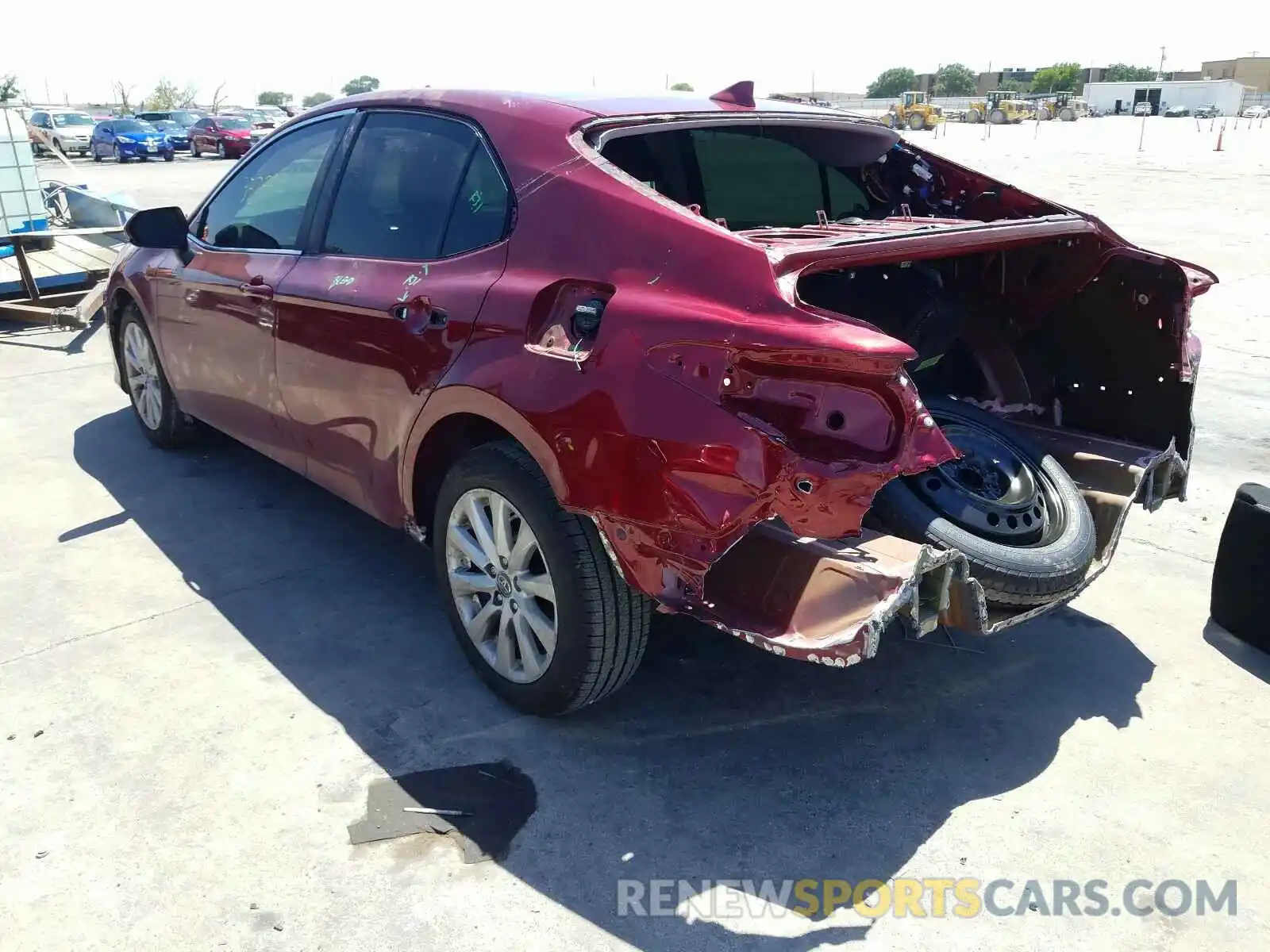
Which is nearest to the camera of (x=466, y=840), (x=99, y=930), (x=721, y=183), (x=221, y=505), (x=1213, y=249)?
(x=99, y=930)

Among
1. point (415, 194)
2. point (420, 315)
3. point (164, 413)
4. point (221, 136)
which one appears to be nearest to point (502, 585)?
point (420, 315)

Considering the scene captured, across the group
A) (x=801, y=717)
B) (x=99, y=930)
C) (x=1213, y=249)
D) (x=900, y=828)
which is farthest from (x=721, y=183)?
(x=1213, y=249)

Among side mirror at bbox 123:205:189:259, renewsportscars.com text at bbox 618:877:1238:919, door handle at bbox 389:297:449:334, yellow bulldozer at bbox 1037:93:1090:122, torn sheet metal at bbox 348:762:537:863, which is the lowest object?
renewsportscars.com text at bbox 618:877:1238:919

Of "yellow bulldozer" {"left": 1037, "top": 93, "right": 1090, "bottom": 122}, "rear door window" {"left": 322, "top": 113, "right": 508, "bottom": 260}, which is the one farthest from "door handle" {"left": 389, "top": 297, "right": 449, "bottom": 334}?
"yellow bulldozer" {"left": 1037, "top": 93, "right": 1090, "bottom": 122}

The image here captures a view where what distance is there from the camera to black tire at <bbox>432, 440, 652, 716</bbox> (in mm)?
2832

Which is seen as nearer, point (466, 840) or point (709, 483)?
point (709, 483)

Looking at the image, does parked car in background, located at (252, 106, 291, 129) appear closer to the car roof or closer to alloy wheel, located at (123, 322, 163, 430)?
alloy wheel, located at (123, 322, 163, 430)

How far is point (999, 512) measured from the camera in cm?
331

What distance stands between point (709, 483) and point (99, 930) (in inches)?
70.2

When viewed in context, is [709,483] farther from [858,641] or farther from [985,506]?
[985,506]

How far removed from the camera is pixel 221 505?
496 cm

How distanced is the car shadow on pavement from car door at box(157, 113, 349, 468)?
0.68 metres

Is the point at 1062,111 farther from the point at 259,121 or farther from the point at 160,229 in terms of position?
the point at 160,229

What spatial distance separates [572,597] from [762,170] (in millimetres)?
1879
